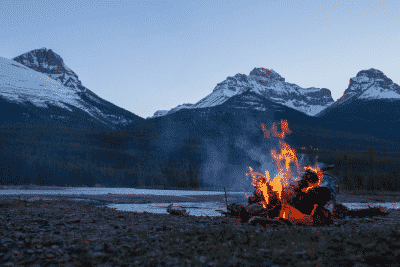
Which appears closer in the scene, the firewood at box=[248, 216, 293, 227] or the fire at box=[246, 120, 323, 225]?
the firewood at box=[248, 216, 293, 227]

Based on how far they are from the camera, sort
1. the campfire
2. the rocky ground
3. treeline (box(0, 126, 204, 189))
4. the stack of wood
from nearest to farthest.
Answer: the rocky ground → the stack of wood → the campfire → treeline (box(0, 126, 204, 189))

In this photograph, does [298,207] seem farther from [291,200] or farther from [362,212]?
[362,212]

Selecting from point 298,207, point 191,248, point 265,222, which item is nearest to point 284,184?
point 298,207

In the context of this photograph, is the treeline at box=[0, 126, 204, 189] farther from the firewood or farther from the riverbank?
the riverbank

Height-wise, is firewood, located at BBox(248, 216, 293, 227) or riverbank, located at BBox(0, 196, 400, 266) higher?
riverbank, located at BBox(0, 196, 400, 266)

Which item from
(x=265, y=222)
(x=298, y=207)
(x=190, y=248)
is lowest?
(x=265, y=222)

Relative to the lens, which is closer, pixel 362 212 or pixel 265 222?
pixel 265 222

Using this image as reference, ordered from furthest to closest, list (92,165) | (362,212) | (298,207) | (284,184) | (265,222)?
(92,165), (362,212), (284,184), (298,207), (265,222)

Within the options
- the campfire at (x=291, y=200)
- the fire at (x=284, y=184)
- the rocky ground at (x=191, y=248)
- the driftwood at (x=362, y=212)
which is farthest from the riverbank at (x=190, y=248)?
the driftwood at (x=362, y=212)

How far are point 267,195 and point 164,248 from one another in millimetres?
11275

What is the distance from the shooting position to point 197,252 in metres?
10.8

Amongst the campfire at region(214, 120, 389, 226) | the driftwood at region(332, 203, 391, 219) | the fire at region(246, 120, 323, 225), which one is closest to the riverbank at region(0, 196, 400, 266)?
the campfire at region(214, 120, 389, 226)

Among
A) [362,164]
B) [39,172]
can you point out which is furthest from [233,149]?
[39,172]

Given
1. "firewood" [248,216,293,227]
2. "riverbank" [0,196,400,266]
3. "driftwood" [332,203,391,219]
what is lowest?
"driftwood" [332,203,391,219]
